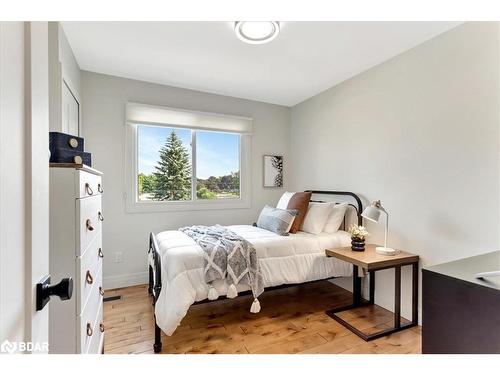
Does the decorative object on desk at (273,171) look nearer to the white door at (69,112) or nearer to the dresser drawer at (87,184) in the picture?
the white door at (69,112)

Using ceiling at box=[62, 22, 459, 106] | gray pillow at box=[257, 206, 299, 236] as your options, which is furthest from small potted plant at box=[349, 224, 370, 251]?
ceiling at box=[62, 22, 459, 106]

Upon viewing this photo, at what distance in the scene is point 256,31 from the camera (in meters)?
2.06

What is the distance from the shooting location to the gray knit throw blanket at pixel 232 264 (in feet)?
6.53

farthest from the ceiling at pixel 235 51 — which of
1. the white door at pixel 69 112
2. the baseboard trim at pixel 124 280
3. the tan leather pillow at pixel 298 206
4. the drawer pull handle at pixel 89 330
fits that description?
the baseboard trim at pixel 124 280

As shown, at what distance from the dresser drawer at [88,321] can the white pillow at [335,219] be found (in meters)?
2.27

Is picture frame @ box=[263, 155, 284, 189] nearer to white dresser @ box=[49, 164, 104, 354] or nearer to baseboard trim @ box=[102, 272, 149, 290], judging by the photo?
baseboard trim @ box=[102, 272, 149, 290]

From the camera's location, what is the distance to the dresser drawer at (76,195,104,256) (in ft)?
3.75

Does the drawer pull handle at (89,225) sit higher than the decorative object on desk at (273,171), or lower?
lower

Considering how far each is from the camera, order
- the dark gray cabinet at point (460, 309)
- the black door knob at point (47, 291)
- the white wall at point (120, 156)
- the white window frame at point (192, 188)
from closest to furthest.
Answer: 1. the black door knob at point (47, 291)
2. the dark gray cabinet at point (460, 309)
3. the white wall at point (120, 156)
4. the white window frame at point (192, 188)

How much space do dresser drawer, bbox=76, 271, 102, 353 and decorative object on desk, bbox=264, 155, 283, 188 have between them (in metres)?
2.80

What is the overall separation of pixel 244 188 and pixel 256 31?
87.0 inches

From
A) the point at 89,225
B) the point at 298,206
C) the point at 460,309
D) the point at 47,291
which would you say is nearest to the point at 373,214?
the point at 298,206

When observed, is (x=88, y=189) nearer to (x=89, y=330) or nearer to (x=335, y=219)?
(x=89, y=330)

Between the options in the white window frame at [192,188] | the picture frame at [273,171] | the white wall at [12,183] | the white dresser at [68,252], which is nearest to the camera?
the white wall at [12,183]
